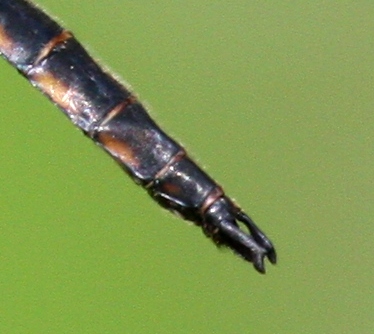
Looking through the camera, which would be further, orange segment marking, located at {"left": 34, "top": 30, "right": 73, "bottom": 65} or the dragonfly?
orange segment marking, located at {"left": 34, "top": 30, "right": 73, "bottom": 65}

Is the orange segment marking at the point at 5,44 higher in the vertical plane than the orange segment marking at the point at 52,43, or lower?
lower

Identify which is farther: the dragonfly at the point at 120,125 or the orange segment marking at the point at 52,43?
the orange segment marking at the point at 52,43

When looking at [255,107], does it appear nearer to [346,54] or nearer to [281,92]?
[281,92]

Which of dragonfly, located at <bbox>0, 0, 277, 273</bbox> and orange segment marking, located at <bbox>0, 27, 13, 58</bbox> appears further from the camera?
orange segment marking, located at <bbox>0, 27, 13, 58</bbox>

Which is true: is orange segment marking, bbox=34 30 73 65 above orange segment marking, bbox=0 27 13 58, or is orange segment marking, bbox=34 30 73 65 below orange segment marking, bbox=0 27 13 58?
above

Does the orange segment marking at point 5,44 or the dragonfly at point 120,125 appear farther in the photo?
the orange segment marking at point 5,44

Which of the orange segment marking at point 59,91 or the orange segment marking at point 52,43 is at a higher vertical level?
the orange segment marking at point 52,43

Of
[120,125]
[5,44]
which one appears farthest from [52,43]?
[120,125]

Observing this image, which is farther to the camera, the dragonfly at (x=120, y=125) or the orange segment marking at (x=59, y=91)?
the orange segment marking at (x=59, y=91)

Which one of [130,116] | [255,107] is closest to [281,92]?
[255,107]
